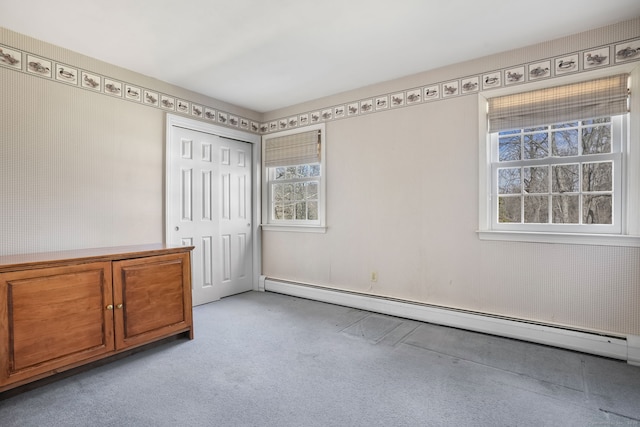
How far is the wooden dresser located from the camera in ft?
6.31

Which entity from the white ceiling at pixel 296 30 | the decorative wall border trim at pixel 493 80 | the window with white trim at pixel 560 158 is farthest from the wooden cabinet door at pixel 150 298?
the window with white trim at pixel 560 158

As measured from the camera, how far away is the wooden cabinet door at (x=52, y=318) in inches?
74.9

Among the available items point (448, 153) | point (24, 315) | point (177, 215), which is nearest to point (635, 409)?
point (448, 153)

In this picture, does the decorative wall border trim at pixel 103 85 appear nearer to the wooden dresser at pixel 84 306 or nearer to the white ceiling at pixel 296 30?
the white ceiling at pixel 296 30

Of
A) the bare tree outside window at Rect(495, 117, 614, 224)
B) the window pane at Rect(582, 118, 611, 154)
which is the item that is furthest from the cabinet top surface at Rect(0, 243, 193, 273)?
the window pane at Rect(582, 118, 611, 154)

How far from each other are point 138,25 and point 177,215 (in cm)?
186

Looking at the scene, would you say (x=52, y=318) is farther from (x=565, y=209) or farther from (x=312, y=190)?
(x=565, y=209)

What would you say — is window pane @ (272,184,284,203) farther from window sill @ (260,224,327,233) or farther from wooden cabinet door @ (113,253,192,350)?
wooden cabinet door @ (113,253,192,350)

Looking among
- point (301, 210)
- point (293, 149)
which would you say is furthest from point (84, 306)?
point (293, 149)

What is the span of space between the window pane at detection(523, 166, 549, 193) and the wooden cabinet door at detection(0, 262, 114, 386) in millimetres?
3432

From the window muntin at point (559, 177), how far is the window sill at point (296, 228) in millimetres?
1932

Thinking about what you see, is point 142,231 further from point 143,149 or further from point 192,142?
point 192,142

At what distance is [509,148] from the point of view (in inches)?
115

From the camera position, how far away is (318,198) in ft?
13.5
